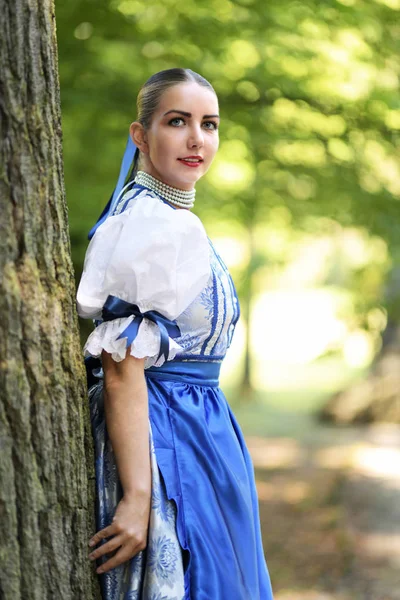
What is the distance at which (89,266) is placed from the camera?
1.72m

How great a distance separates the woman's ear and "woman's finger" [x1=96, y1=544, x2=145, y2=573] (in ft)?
3.18

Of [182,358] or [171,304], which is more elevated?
[171,304]

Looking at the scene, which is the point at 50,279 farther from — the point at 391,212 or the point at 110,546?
the point at 391,212

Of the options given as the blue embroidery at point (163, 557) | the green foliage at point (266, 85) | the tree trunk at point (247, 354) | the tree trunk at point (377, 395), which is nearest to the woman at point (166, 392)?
the blue embroidery at point (163, 557)

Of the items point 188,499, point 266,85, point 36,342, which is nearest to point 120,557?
point 188,499

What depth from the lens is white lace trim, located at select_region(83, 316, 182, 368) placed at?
1683 millimetres

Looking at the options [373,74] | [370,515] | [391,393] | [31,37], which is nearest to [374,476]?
[370,515]

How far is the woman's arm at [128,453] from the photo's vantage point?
1.68m

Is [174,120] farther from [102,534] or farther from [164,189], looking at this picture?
[102,534]

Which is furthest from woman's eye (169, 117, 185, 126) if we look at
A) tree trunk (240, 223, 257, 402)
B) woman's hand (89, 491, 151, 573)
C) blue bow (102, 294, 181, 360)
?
tree trunk (240, 223, 257, 402)

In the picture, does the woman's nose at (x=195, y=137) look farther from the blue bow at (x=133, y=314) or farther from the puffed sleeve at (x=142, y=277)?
the blue bow at (x=133, y=314)

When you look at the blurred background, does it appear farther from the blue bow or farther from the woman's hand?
the woman's hand

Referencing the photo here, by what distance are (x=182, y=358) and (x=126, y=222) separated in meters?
0.37

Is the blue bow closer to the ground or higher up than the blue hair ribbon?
closer to the ground
